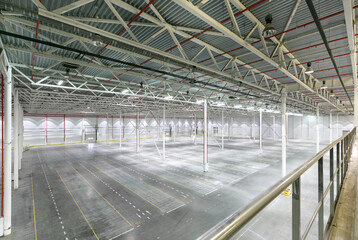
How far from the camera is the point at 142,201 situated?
10945mm

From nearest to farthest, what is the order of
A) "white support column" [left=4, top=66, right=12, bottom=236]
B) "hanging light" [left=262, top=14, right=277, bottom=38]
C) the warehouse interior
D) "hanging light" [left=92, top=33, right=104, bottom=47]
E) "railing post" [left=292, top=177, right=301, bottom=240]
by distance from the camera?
"railing post" [left=292, top=177, right=301, bottom=240] < the warehouse interior < "hanging light" [left=262, top=14, right=277, bottom=38] < "hanging light" [left=92, top=33, right=104, bottom=47] < "white support column" [left=4, top=66, right=12, bottom=236]

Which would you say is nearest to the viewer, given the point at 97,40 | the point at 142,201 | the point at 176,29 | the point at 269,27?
the point at 269,27

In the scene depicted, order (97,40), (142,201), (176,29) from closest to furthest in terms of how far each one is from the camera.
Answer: (97,40) < (176,29) < (142,201)

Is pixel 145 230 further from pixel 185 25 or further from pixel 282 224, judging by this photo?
pixel 185 25

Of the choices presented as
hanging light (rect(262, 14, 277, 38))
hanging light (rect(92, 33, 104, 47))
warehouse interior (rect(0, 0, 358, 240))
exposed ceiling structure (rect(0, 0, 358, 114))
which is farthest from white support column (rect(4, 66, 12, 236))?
hanging light (rect(262, 14, 277, 38))

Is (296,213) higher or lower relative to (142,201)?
higher

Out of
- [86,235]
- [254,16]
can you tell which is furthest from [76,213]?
[254,16]

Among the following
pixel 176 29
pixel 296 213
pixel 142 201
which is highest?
pixel 176 29

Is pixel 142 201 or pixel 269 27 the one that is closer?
pixel 269 27

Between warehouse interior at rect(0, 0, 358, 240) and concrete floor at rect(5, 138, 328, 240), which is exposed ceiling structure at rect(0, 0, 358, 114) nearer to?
warehouse interior at rect(0, 0, 358, 240)

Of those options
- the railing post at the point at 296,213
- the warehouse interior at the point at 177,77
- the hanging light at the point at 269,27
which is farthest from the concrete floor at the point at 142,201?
the hanging light at the point at 269,27

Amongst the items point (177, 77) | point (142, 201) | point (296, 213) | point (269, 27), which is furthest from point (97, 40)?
point (142, 201)

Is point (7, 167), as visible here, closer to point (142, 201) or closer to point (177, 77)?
point (142, 201)

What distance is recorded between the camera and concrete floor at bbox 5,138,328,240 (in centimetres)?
802
